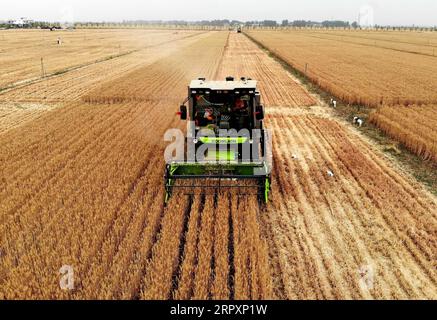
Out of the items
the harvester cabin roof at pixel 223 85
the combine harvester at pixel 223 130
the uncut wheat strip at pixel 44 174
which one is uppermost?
the harvester cabin roof at pixel 223 85

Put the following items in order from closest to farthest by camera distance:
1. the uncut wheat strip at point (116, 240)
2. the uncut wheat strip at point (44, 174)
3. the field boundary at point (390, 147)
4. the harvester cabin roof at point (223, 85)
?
the uncut wheat strip at point (116, 240) < the uncut wheat strip at point (44, 174) < the harvester cabin roof at point (223, 85) < the field boundary at point (390, 147)

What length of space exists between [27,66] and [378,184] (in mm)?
30373

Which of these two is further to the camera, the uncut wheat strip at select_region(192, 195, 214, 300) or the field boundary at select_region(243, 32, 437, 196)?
the field boundary at select_region(243, 32, 437, 196)

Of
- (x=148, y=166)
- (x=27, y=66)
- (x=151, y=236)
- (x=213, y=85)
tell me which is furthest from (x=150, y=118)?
(x=27, y=66)

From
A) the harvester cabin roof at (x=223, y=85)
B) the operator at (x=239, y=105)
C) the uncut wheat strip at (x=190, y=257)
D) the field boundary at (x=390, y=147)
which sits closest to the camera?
the uncut wheat strip at (x=190, y=257)

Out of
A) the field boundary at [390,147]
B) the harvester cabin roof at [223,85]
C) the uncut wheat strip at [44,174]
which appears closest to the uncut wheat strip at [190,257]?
the harvester cabin roof at [223,85]

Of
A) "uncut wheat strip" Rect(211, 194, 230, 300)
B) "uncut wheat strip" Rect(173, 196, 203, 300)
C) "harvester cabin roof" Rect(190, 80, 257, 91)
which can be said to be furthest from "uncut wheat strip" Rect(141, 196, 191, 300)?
"harvester cabin roof" Rect(190, 80, 257, 91)

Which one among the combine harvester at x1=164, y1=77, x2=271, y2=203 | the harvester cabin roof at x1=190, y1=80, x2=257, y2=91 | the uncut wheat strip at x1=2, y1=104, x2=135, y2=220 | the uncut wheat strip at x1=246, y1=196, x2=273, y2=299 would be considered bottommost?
the uncut wheat strip at x1=246, y1=196, x2=273, y2=299

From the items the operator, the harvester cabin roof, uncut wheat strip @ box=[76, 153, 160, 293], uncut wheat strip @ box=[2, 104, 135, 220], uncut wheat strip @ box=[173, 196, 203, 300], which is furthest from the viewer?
the operator

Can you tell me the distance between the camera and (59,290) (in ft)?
15.8

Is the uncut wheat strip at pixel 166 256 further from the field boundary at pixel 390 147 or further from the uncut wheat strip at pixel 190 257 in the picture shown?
the field boundary at pixel 390 147

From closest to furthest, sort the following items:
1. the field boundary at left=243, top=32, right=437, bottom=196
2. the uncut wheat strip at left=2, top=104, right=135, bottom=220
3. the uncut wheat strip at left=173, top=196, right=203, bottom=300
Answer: the uncut wheat strip at left=173, top=196, right=203, bottom=300, the uncut wheat strip at left=2, top=104, right=135, bottom=220, the field boundary at left=243, top=32, right=437, bottom=196

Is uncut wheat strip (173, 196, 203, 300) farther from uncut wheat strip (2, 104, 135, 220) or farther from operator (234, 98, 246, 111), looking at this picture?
uncut wheat strip (2, 104, 135, 220)
